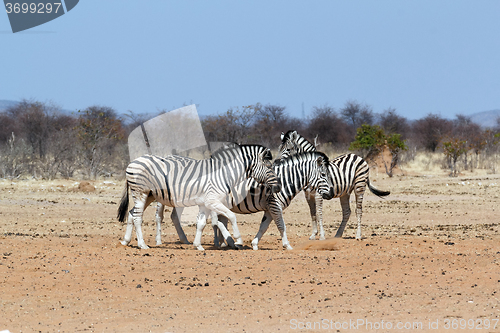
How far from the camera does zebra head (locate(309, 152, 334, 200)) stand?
9.76 metres

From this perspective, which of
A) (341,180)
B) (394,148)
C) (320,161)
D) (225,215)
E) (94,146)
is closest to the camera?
(225,215)

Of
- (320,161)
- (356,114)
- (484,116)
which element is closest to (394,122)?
(356,114)

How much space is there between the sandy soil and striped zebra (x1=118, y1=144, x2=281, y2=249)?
74cm

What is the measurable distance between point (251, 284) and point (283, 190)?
282cm

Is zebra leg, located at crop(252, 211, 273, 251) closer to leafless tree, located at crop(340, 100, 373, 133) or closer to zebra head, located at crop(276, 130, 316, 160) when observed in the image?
zebra head, located at crop(276, 130, 316, 160)

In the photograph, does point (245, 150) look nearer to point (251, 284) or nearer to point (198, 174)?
point (198, 174)

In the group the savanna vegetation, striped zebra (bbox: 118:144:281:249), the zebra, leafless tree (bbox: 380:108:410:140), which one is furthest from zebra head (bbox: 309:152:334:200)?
leafless tree (bbox: 380:108:410:140)

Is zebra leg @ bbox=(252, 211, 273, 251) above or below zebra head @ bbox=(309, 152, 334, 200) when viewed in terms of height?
below

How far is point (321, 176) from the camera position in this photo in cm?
993

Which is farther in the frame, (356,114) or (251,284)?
(356,114)

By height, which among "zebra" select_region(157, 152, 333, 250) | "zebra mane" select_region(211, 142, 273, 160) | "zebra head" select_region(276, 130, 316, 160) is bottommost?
"zebra" select_region(157, 152, 333, 250)

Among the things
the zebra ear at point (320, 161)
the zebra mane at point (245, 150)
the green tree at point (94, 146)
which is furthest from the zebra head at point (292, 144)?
the green tree at point (94, 146)

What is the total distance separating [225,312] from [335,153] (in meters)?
33.3

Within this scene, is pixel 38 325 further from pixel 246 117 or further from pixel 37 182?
pixel 246 117
